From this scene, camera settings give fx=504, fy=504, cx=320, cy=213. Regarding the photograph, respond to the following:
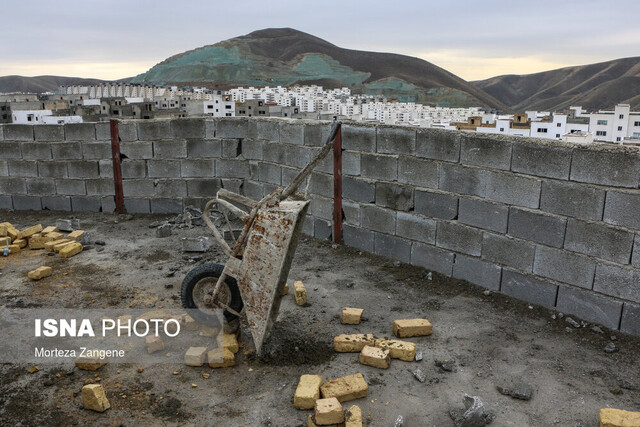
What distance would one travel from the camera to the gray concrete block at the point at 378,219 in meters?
6.52

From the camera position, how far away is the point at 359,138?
676 cm

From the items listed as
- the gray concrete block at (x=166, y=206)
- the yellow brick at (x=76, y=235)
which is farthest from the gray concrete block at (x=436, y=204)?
the yellow brick at (x=76, y=235)

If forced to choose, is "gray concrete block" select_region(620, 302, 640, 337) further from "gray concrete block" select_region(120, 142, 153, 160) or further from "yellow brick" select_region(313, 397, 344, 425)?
"gray concrete block" select_region(120, 142, 153, 160)

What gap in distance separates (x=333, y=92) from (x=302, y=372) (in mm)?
135461

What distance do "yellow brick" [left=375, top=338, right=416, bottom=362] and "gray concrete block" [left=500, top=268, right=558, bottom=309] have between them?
1.68 metres

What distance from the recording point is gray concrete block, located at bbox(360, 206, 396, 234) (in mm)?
6523

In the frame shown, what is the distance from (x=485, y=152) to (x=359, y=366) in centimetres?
275

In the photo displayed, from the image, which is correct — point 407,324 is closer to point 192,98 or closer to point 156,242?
point 156,242

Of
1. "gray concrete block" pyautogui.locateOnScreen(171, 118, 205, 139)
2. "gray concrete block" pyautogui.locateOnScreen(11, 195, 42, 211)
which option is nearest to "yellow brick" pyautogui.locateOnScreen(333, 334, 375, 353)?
"gray concrete block" pyautogui.locateOnScreen(171, 118, 205, 139)

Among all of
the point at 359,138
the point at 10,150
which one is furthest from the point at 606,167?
the point at 10,150

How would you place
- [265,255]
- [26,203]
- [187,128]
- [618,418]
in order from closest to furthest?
[618,418] < [265,255] < [187,128] < [26,203]

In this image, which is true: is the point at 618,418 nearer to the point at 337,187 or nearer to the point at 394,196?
the point at 394,196

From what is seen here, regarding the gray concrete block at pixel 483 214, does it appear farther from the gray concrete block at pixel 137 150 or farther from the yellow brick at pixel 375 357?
the gray concrete block at pixel 137 150

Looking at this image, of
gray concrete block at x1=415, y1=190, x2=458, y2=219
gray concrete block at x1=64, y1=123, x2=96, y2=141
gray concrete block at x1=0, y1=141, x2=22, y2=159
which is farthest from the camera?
gray concrete block at x1=0, y1=141, x2=22, y2=159
